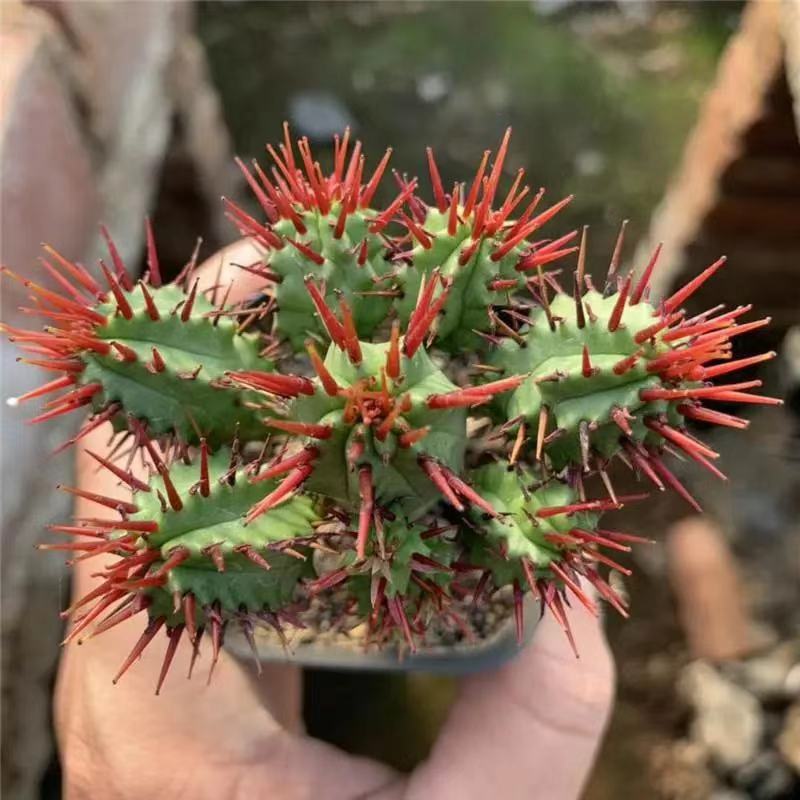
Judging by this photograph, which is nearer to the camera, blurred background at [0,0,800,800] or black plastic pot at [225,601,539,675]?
black plastic pot at [225,601,539,675]

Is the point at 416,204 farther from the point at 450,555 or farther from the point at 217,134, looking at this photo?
the point at 217,134

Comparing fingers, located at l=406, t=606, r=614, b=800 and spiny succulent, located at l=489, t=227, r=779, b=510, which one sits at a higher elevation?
spiny succulent, located at l=489, t=227, r=779, b=510

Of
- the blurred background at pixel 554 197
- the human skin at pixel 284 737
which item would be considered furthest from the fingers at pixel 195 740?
the blurred background at pixel 554 197

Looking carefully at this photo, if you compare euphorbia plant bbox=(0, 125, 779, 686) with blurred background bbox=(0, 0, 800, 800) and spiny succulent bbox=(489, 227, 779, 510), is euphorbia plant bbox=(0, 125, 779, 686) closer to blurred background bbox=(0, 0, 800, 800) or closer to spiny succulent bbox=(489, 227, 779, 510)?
spiny succulent bbox=(489, 227, 779, 510)

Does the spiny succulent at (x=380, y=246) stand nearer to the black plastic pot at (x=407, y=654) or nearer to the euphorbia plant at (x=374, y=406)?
the euphorbia plant at (x=374, y=406)

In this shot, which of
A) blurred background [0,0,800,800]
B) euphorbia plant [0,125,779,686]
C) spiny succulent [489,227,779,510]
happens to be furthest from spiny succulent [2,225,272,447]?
blurred background [0,0,800,800]

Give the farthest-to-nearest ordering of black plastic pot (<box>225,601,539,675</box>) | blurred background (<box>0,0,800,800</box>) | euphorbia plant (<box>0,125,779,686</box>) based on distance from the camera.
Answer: blurred background (<box>0,0,800,800</box>), black plastic pot (<box>225,601,539,675</box>), euphorbia plant (<box>0,125,779,686</box>)

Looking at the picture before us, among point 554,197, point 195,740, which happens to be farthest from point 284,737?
point 554,197
